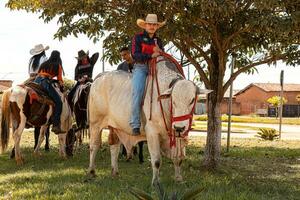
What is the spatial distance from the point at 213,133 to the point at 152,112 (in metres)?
3.19

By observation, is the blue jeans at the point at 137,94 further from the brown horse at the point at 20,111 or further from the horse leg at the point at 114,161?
the brown horse at the point at 20,111

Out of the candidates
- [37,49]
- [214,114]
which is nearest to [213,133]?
[214,114]

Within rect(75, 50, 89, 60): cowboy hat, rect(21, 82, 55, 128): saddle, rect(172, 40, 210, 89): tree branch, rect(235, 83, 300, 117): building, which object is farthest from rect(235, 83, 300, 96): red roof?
rect(21, 82, 55, 128): saddle

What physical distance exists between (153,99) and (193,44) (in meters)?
3.13

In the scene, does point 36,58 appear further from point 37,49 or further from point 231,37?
point 231,37

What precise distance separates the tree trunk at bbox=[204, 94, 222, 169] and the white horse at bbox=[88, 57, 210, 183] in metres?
2.40

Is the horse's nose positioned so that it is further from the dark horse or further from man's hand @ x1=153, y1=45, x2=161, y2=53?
the dark horse

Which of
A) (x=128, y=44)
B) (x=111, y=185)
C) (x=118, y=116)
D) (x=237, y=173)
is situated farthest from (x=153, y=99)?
(x=128, y=44)

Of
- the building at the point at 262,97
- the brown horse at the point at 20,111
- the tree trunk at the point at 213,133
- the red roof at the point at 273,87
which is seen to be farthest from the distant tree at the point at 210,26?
the red roof at the point at 273,87

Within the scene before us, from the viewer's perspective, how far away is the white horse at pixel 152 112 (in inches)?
278

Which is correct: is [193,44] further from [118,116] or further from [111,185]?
[111,185]

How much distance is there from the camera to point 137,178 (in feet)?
27.7

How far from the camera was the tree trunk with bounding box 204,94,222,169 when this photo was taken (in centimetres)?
1027

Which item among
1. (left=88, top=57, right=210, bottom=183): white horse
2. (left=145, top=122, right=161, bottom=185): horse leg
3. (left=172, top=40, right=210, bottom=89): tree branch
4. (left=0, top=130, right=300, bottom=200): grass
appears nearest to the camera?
(left=0, top=130, right=300, bottom=200): grass
